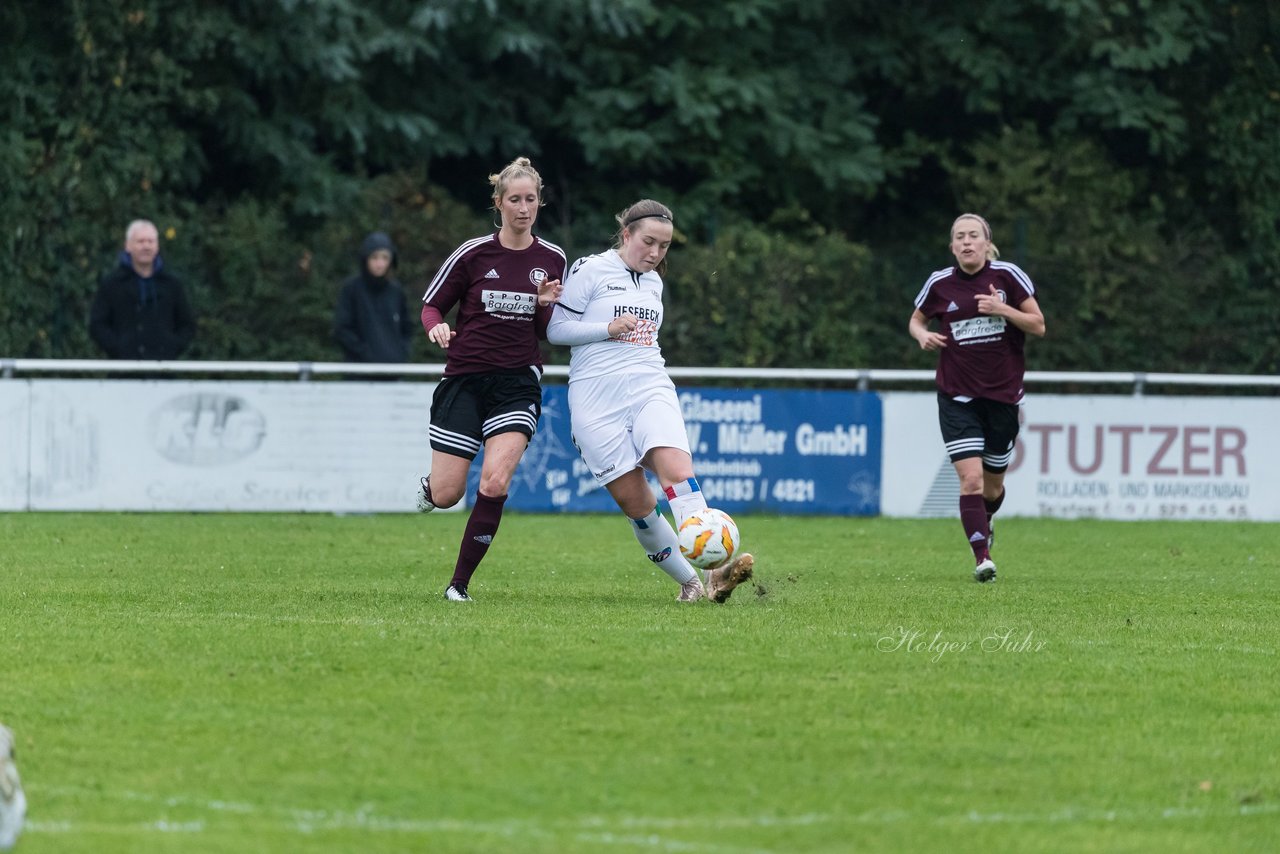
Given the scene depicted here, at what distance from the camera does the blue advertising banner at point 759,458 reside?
1694 centimetres

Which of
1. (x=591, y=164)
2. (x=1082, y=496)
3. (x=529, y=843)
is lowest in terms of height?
(x=1082, y=496)

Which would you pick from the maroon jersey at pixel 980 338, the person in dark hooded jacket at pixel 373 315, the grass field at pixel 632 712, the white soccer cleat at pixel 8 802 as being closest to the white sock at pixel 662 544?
the grass field at pixel 632 712

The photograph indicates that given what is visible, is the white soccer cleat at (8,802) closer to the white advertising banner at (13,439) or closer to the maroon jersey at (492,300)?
the maroon jersey at (492,300)

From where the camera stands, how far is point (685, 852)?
4.85 meters

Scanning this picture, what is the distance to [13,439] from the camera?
16203 mm

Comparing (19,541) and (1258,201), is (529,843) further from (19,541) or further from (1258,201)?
(1258,201)

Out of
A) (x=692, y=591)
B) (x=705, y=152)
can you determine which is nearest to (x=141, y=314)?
(x=705, y=152)

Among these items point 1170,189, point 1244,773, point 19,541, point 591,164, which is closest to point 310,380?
point 19,541

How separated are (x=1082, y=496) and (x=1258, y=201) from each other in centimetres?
731

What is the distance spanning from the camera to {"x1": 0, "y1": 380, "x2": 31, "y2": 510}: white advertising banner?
53.0 ft

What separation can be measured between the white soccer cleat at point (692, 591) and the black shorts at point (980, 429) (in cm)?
242

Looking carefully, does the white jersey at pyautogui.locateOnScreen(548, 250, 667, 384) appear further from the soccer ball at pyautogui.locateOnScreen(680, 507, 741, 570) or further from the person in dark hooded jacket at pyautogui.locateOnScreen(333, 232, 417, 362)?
the person in dark hooded jacket at pyautogui.locateOnScreen(333, 232, 417, 362)

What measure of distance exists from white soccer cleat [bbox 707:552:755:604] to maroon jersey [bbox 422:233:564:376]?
1.37 meters

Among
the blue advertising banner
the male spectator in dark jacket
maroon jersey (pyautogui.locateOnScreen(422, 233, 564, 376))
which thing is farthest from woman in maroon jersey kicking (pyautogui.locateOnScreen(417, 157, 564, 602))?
the male spectator in dark jacket
